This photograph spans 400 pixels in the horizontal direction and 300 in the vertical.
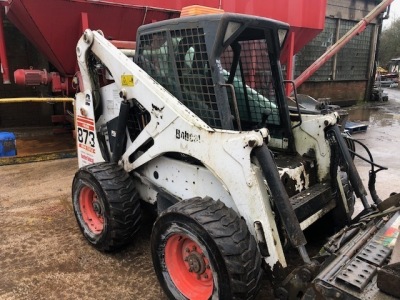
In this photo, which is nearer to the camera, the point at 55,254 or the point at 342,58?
the point at 55,254

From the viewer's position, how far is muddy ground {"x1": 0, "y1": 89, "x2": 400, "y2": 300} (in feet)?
8.30

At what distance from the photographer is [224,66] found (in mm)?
2855

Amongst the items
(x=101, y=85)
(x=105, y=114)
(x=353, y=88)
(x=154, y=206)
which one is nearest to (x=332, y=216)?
(x=154, y=206)

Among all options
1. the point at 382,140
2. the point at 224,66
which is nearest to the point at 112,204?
the point at 224,66

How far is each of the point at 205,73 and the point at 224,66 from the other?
0.55m

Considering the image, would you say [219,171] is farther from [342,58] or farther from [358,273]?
[342,58]

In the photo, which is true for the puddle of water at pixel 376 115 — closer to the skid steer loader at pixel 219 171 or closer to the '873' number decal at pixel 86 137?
the skid steer loader at pixel 219 171

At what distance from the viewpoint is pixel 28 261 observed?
113 inches

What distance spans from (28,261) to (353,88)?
13082 millimetres

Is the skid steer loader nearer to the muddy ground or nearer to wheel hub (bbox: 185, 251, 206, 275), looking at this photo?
wheel hub (bbox: 185, 251, 206, 275)

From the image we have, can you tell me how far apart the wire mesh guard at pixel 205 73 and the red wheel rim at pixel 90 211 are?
117 centimetres

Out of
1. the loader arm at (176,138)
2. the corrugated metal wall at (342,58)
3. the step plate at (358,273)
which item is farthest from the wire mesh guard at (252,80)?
the corrugated metal wall at (342,58)

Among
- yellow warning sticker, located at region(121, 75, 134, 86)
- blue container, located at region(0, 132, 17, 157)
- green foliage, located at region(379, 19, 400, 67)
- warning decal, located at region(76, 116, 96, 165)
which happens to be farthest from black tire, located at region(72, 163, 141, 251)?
green foliage, located at region(379, 19, 400, 67)

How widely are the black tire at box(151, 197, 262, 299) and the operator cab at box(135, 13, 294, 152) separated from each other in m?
0.59
